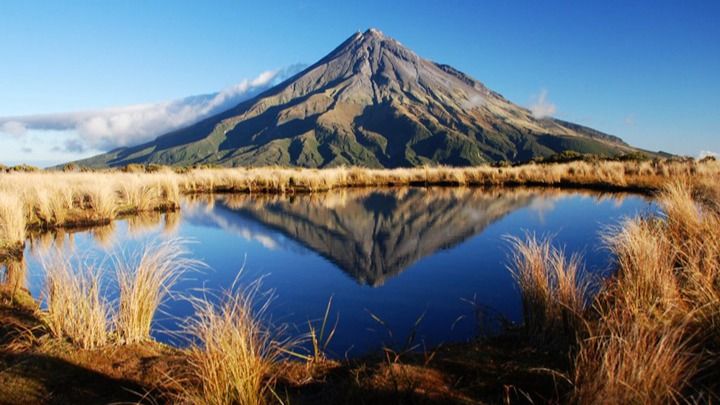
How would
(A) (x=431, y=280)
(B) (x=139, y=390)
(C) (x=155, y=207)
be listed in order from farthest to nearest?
(C) (x=155, y=207)
(A) (x=431, y=280)
(B) (x=139, y=390)

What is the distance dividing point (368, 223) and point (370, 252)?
129 inches

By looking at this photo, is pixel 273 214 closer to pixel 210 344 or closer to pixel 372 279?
pixel 372 279

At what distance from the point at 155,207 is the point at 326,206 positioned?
19.4 ft

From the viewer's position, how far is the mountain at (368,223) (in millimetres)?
8867

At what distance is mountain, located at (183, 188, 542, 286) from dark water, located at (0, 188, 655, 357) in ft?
0.11

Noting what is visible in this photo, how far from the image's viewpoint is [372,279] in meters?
7.28

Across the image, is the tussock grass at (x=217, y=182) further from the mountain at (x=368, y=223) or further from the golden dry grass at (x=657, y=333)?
the golden dry grass at (x=657, y=333)

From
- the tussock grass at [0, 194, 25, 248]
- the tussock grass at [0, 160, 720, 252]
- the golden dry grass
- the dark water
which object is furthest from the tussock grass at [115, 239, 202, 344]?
the tussock grass at [0, 160, 720, 252]

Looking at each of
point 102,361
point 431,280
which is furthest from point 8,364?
point 431,280

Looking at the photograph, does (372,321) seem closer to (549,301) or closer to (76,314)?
(549,301)

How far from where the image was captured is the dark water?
5.49 metres

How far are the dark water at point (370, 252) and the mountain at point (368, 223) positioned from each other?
35mm

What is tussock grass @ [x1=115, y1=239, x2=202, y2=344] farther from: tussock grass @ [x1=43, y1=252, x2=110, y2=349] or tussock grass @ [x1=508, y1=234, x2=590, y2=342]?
tussock grass @ [x1=508, y1=234, x2=590, y2=342]

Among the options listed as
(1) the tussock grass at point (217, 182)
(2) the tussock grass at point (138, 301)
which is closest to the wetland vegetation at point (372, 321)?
(2) the tussock grass at point (138, 301)
